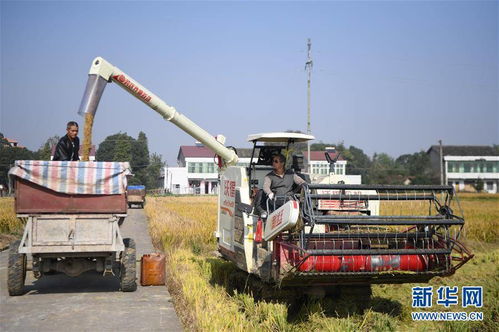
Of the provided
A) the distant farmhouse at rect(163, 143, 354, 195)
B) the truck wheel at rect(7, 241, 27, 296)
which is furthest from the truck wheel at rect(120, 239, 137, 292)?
the distant farmhouse at rect(163, 143, 354, 195)

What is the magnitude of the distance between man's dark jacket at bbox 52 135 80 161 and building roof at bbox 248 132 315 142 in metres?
3.20

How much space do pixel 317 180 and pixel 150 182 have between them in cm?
9001

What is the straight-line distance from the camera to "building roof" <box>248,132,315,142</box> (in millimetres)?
9297

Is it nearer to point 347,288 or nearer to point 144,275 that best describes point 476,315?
point 347,288

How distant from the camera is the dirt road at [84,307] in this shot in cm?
725

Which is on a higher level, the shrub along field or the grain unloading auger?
the grain unloading auger

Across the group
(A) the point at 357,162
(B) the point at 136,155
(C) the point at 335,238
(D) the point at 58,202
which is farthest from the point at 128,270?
(A) the point at 357,162

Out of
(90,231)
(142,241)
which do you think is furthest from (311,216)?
(142,241)

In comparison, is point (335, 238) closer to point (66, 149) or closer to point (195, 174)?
point (66, 149)

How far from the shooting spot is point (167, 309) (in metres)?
8.26

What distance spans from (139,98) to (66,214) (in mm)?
3852

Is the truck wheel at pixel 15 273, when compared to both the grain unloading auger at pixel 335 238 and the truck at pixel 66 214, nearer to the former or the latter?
the truck at pixel 66 214

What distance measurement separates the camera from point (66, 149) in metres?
10.0

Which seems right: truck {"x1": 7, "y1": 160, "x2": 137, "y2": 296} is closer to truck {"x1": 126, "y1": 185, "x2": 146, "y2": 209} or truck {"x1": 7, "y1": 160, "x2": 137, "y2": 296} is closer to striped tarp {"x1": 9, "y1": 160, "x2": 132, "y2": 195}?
striped tarp {"x1": 9, "y1": 160, "x2": 132, "y2": 195}
